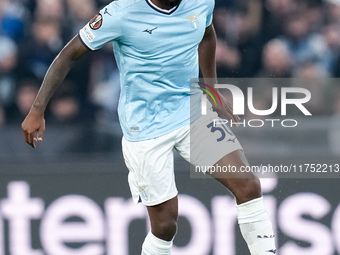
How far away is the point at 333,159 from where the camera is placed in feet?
18.0

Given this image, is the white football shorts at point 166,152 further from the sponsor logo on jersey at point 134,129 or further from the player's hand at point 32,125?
the player's hand at point 32,125

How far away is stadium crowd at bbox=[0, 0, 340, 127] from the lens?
5.78m

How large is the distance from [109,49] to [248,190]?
218 centimetres

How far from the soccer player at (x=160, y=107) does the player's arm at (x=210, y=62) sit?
0.12 meters

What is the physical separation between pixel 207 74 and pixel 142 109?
608 mm

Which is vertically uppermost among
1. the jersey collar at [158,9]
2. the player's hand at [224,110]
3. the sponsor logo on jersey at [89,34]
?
the jersey collar at [158,9]

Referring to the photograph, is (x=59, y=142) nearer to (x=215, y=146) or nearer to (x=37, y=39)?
(x=37, y=39)

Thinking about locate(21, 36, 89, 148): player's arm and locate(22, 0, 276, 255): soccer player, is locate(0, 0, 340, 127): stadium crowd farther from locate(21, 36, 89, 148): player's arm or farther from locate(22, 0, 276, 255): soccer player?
locate(21, 36, 89, 148): player's arm

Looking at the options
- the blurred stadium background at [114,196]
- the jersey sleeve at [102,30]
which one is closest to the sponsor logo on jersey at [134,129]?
the jersey sleeve at [102,30]

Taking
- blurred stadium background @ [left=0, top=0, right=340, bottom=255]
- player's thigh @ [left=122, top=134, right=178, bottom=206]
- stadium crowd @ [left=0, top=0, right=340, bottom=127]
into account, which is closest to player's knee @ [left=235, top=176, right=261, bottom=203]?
player's thigh @ [left=122, top=134, right=178, bottom=206]

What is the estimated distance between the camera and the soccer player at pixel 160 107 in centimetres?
412

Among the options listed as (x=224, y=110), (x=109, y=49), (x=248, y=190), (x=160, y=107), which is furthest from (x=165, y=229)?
(x=109, y=49)

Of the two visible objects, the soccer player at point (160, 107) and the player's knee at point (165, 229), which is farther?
the player's knee at point (165, 229)

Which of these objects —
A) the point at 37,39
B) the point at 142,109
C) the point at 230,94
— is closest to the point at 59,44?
the point at 37,39
